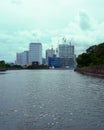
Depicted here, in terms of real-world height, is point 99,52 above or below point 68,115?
above

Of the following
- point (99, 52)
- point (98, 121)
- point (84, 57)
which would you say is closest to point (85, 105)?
point (98, 121)

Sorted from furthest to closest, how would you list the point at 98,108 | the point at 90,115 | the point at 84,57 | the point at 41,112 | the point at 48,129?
the point at 84,57, the point at 98,108, the point at 41,112, the point at 90,115, the point at 48,129

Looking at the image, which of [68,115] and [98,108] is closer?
[68,115]

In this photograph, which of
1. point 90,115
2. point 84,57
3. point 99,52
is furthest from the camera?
point 84,57

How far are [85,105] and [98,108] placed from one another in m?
2.07

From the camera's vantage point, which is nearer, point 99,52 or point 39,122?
point 39,122

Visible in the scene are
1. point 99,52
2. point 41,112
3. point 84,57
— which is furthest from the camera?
point 84,57

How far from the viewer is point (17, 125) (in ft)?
67.0

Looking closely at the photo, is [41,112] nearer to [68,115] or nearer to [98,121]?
[68,115]

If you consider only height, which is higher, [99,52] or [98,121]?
[99,52]

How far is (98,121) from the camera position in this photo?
21.6m

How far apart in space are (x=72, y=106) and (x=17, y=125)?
907 cm

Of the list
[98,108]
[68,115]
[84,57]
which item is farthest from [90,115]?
[84,57]

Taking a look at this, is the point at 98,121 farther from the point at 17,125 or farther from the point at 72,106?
the point at 72,106
